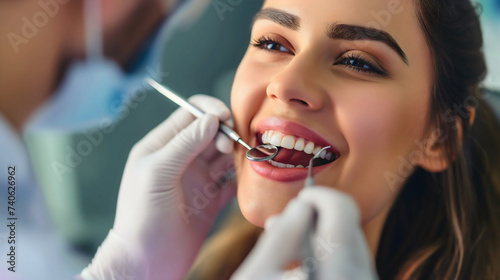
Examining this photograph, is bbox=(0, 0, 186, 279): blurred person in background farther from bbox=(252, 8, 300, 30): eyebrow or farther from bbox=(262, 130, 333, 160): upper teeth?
bbox=(262, 130, 333, 160): upper teeth

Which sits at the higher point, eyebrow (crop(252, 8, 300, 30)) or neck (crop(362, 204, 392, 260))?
eyebrow (crop(252, 8, 300, 30))

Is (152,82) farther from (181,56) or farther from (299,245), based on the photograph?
(299,245)

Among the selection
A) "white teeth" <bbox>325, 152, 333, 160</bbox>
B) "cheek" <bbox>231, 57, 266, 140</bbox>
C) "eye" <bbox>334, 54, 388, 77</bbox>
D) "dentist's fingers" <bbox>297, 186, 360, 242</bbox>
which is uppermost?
"eye" <bbox>334, 54, 388, 77</bbox>

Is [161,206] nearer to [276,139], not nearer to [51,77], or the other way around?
[276,139]

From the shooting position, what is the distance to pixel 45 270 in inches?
40.0

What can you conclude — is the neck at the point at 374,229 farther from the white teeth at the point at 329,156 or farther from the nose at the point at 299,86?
the nose at the point at 299,86

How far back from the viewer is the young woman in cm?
85

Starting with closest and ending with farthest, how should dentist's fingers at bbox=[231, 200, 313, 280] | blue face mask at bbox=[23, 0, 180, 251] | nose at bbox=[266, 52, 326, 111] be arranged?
dentist's fingers at bbox=[231, 200, 313, 280], nose at bbox=[266, 52, 326, 111], blue face mask at bbox=[23, 0, 180, 251]

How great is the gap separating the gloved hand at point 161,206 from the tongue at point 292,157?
109 mm

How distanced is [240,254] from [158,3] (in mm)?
602

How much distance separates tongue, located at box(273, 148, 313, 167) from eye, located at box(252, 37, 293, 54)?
188 mm

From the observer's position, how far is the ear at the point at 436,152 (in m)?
0.99

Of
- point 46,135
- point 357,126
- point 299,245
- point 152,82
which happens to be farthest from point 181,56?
point 299,245

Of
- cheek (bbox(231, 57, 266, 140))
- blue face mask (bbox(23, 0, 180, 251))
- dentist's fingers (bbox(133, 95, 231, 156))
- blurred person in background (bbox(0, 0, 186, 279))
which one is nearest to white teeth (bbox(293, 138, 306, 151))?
cheek (bbox(231, 57, 266, 140))
